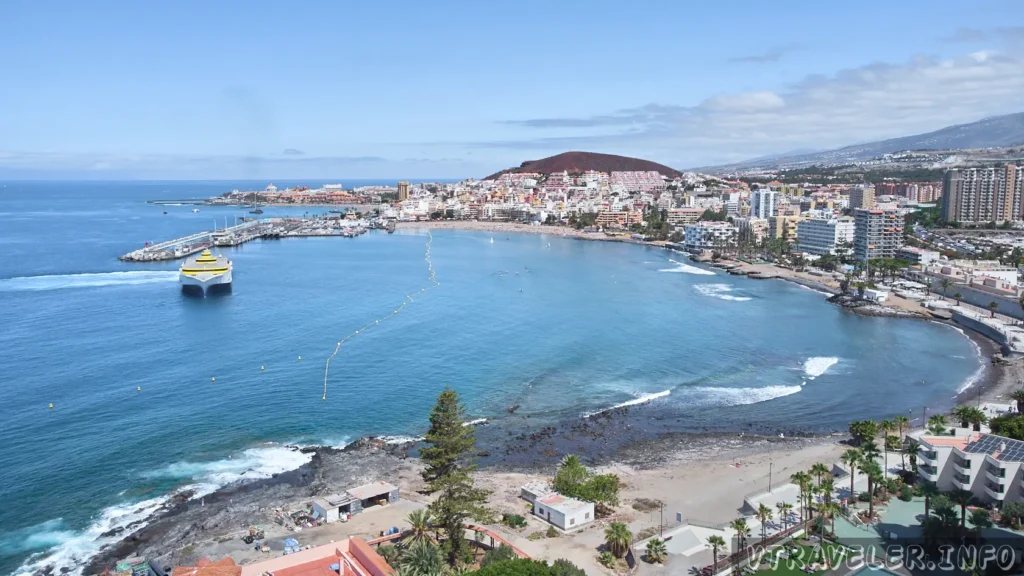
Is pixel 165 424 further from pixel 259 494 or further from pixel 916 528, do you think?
pixel 916 528

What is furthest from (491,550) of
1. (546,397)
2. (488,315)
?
(488,315)

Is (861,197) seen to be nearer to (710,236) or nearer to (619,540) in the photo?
(710,236)

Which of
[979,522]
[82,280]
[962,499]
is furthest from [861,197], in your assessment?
[979,522]

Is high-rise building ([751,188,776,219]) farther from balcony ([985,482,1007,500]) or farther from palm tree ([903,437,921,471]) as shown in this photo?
balcony ([985,482,1007,500])

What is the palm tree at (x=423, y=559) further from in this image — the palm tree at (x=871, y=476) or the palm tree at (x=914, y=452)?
the palm tree at (x=914, y=452)

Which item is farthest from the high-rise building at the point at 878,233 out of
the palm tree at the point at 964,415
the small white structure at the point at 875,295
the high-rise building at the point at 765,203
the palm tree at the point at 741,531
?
the palm tree at the point at 741,531

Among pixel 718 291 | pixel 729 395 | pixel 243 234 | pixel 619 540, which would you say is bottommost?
pixel 729 395
